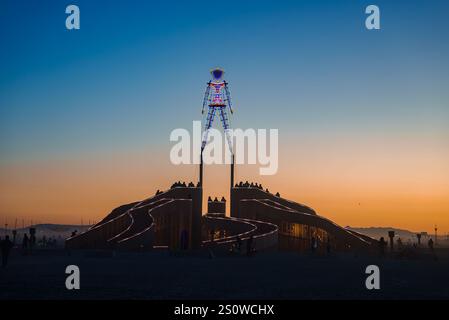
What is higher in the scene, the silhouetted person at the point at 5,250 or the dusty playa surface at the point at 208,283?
the silhouetted person at the point at 5,250

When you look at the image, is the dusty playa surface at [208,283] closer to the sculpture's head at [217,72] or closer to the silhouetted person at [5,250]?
the silhouetted person at [5,250]

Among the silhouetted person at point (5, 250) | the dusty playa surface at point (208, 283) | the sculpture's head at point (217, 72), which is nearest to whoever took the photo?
the dusty playa surface at point (208, 283)

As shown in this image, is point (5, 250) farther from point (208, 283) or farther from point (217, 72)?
point (217, 72)

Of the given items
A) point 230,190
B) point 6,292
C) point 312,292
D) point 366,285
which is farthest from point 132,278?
point 230,190

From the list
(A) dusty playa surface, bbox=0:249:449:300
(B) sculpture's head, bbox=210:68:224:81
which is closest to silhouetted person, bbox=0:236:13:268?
(A) dusty playa surface, bbox=0:249:449:300

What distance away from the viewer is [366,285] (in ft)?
56.6

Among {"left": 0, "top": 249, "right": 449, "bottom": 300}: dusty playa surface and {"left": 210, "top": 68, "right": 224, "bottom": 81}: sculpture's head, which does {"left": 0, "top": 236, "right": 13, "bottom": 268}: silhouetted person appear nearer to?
{"left": 0, "top": 249, "right": 449, "bottom": 300}: dusty playa surface

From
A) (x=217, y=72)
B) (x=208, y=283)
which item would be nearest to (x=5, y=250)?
(x=208, y=283)

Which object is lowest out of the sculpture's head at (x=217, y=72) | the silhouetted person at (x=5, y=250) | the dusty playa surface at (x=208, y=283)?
the dusty playa surface at (x=208, y=283)

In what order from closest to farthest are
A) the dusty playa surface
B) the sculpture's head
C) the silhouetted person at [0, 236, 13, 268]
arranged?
the dusty playa surface < the silhouetted person at [0, 236, 13, 268] < the sculpture's head

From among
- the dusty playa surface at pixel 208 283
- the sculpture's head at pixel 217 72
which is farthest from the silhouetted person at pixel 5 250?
the sculpture's head at pixel 217 72
